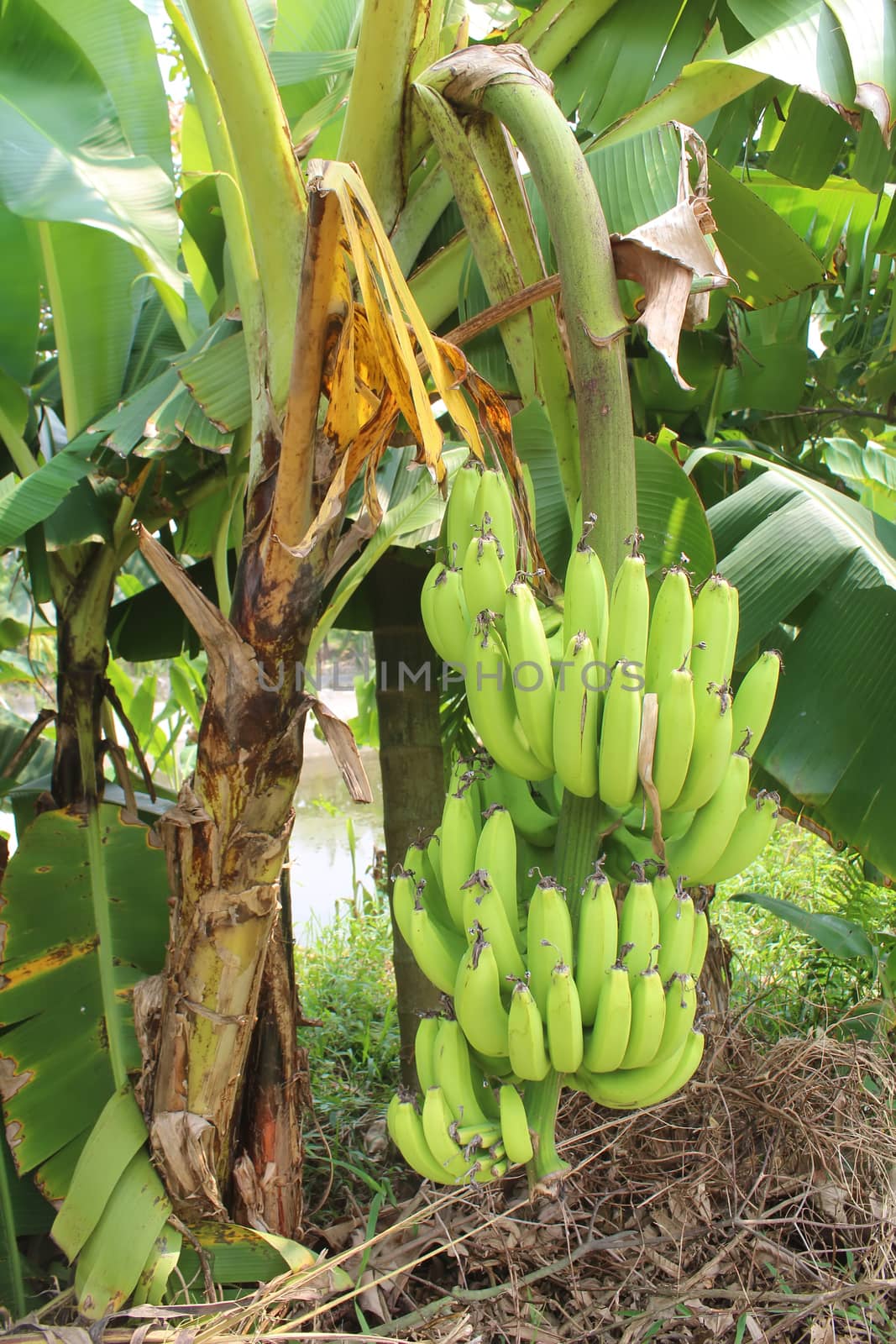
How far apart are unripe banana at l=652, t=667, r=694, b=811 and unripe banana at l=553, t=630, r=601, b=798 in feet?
0.19

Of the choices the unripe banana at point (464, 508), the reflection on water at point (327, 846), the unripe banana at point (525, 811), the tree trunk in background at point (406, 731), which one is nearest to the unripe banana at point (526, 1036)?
the unripe banana at point (525, 811)

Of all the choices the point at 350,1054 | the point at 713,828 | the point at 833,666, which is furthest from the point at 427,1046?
the point at 350,1054

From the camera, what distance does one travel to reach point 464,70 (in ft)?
2.86

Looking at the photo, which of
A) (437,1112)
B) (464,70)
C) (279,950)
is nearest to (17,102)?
(464,70)

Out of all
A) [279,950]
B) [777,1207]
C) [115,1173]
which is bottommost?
[777,1207]

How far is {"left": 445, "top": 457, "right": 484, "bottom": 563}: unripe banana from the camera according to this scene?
0.97 m

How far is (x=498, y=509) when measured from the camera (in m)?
0.95

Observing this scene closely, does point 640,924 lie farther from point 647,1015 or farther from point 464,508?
point 464,508

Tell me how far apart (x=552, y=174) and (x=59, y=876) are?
1327 millimetres

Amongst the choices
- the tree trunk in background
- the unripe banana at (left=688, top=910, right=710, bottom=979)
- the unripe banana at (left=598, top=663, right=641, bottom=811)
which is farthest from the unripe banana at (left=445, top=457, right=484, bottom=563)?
the tree trunk in background

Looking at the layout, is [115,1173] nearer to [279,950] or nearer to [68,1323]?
[68,1323]

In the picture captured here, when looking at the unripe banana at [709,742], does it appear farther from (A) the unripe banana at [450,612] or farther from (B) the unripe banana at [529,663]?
(A) the unripe banana at [450,612]

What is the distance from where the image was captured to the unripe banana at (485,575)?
2.95 feet

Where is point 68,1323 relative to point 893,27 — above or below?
below
